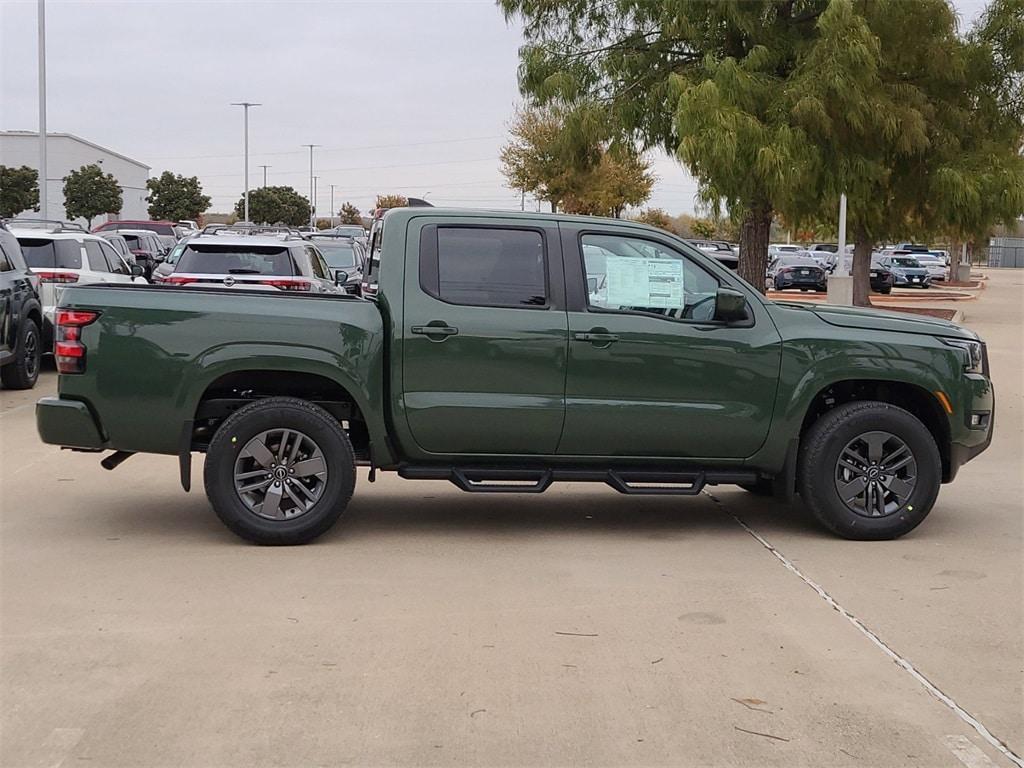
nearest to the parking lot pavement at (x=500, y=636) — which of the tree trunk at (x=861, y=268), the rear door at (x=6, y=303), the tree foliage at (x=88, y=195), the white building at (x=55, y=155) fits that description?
the rear door at (x=6, y=303)

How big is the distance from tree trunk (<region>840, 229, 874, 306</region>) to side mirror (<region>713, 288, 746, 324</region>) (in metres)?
25.2

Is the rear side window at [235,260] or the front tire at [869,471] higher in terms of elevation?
the rear side window at [235,260]

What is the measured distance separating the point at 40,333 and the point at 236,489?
29.3ft

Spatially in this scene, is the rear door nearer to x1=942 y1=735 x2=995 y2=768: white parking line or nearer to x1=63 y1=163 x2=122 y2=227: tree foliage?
x1=942 y1=735 x2=995 y2=768: white parking line

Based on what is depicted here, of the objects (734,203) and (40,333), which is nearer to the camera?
(40,333)

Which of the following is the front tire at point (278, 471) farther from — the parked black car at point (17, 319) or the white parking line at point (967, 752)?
the parked black car at point (17, 319)

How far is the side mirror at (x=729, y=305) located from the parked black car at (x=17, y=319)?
344 inches

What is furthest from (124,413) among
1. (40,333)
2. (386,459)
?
(40,333)

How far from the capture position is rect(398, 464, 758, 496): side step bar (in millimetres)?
7586

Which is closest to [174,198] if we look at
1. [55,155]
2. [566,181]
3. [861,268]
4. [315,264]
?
[55,155]

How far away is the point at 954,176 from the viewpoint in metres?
22.1

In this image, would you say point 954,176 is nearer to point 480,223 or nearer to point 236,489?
point 480,223

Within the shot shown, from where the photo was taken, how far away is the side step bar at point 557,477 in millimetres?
7586

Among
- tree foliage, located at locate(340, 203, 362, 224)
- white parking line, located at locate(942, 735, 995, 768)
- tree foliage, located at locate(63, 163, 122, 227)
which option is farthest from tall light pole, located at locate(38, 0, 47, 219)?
tree foliage, located at locate(340, 203, 362, 224)
